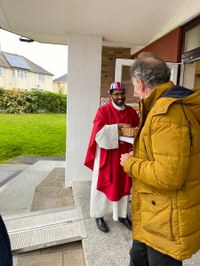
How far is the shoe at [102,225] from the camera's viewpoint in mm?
2664

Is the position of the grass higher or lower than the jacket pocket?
lower

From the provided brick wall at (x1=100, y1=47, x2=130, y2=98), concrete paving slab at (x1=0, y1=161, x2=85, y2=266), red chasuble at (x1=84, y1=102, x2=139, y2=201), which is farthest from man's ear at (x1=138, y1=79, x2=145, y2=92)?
brick wall at (x1=100, y1=47, x2=130, y2=98)

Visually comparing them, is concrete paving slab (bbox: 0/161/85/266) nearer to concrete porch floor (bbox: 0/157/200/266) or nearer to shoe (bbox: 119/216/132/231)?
concrete porch floor (bbox: 0/157/200/266)

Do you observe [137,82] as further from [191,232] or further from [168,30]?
[168,30]

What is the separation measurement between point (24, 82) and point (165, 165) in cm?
3736

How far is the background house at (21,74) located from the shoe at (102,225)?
3183 centimetres

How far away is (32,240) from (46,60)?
45149 mm

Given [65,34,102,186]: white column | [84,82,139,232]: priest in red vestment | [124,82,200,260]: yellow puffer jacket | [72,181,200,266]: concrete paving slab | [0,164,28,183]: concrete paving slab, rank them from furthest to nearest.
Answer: [0,164,28,183]: concrete paving slab
[65,34,102,186]: white column
[84,82,139,232]: priest in red vestment
[72,181,200,266]: concrete paving slab
[124,82,200,260]: yellow puffer jacket

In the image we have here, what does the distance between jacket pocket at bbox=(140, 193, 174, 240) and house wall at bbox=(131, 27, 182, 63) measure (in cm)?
262

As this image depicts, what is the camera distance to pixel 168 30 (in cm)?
344

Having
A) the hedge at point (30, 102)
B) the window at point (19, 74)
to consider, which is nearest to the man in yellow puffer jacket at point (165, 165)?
the hedge at point (30, 102)

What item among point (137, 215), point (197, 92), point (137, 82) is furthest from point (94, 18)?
point (137, 215)

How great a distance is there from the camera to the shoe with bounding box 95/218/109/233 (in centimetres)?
266

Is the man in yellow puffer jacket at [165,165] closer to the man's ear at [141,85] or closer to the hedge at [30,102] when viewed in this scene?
the man's ear at [141,85]
